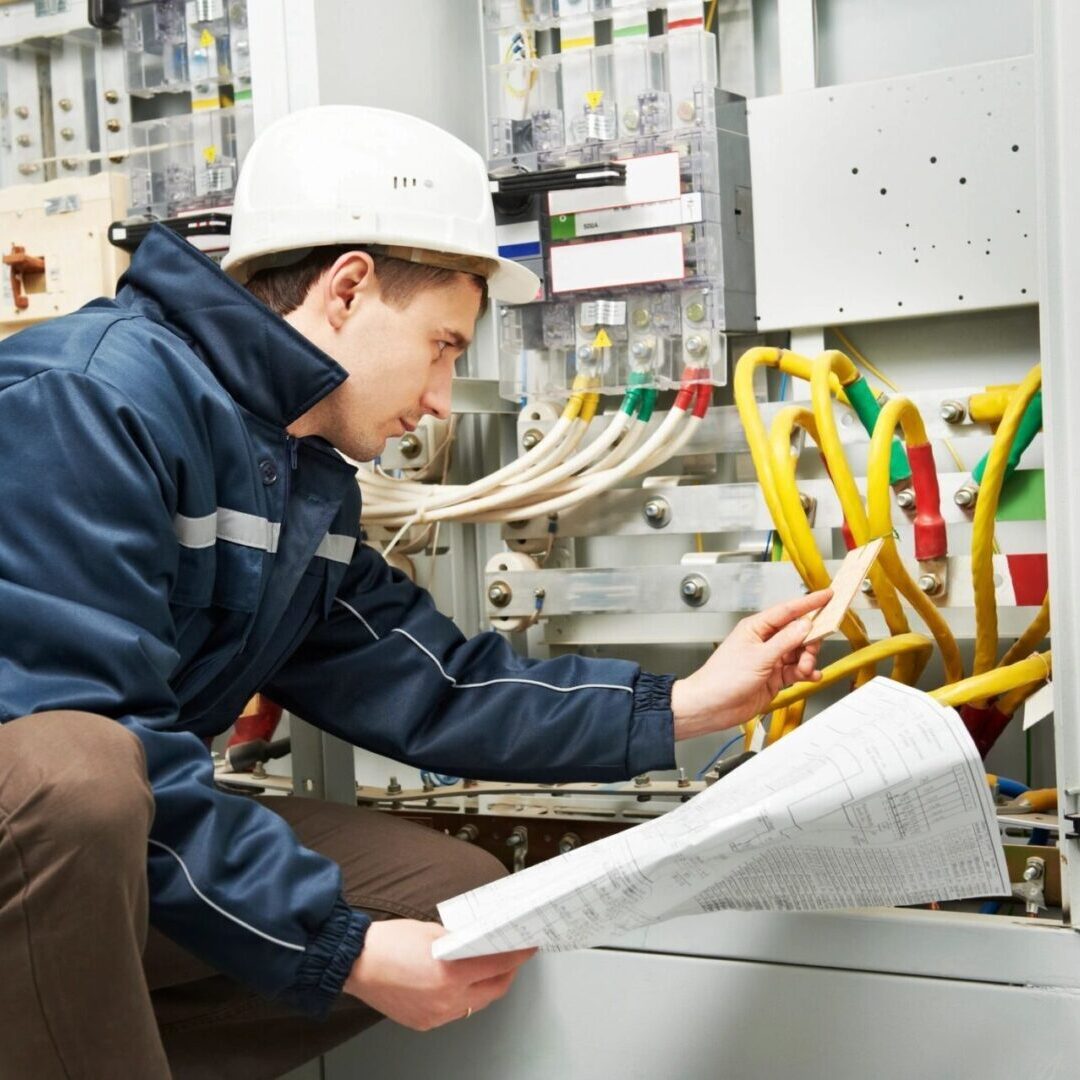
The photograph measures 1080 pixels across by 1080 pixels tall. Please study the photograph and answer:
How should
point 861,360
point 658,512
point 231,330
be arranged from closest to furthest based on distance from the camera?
1. point 231,330
2. point 658,512
3. point 861,360

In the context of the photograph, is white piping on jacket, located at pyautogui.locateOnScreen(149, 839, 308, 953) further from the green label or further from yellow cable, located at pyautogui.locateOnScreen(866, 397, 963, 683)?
the green label

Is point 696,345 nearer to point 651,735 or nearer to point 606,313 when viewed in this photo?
point 606,313

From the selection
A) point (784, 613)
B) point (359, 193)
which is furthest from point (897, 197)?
point (359, 193)

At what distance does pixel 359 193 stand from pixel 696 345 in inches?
25.2

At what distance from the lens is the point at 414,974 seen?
1.06 m

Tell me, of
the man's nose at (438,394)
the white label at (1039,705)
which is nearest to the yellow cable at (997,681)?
the white label at (1039,705)

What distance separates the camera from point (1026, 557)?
1.67 meters

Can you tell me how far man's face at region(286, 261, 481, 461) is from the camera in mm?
1350

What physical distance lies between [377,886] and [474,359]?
973 mm

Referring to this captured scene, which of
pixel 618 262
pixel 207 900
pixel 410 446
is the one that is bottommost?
pixel 207 900

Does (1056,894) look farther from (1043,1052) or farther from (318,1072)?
(318,1072)

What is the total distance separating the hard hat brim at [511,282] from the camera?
1.50m

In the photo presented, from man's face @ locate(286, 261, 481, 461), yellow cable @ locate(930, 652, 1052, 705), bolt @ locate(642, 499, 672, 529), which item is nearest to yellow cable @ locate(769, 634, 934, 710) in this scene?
yellow cable @ locate(930, 652, 1052, 705)

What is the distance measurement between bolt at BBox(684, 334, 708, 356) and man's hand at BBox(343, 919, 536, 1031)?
98cm
